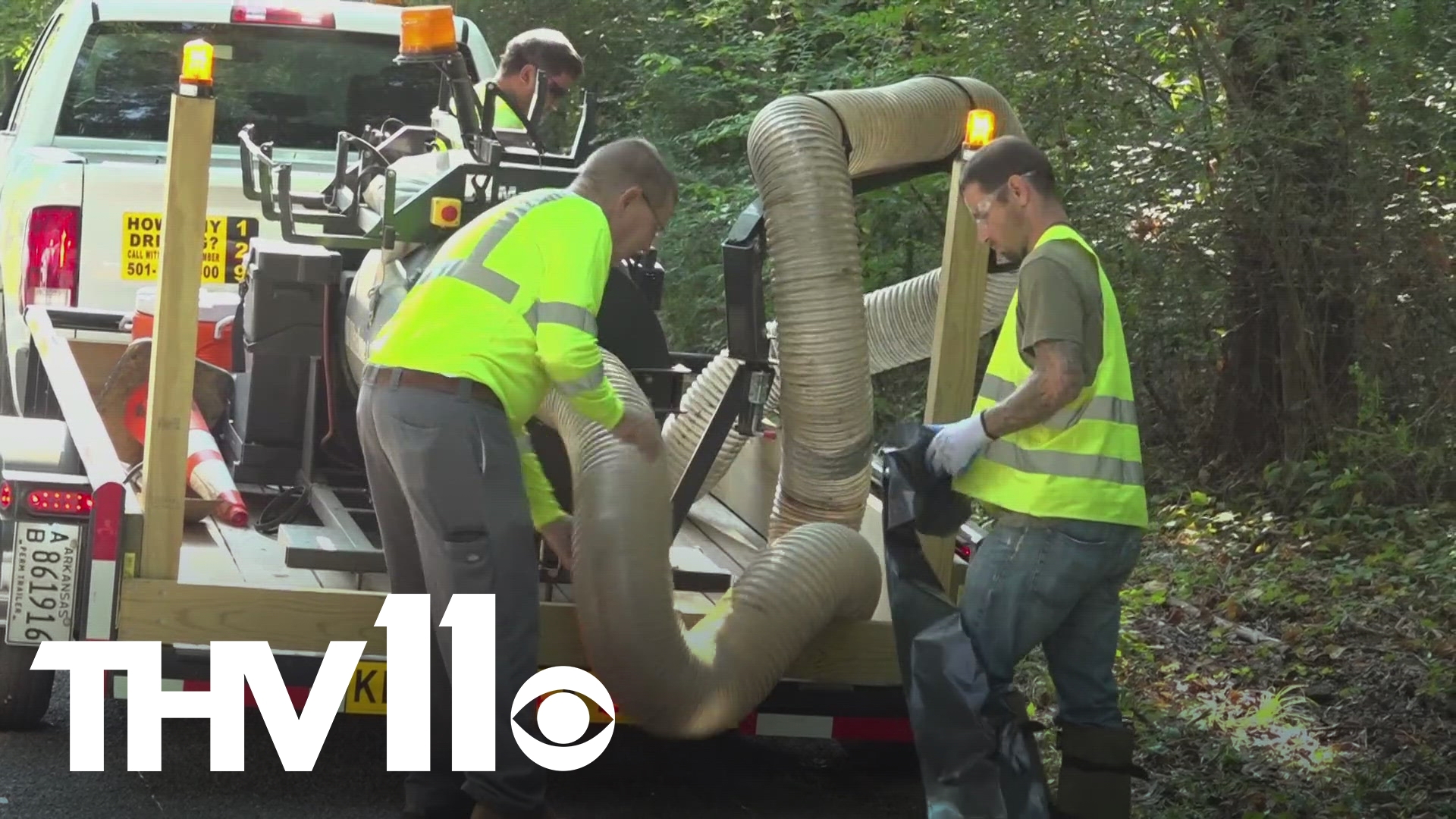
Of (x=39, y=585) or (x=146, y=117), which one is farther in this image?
(x=146, y=117)

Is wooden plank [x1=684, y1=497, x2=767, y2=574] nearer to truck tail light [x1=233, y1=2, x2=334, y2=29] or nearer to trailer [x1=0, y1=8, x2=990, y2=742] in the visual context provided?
trailer [x1=0, y1=8, x2=990, y2=742]

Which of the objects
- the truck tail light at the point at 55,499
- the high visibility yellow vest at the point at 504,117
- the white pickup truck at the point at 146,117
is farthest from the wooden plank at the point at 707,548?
the white pickup truck at the point at 146,117

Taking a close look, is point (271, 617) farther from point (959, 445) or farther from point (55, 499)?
point (959, 445)

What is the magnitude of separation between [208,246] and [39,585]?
114 inches

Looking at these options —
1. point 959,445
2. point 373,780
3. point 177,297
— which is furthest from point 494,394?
point 373,780

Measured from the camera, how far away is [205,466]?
6.18 meters

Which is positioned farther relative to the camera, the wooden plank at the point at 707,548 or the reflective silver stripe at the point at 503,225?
the wooden plank at the point at 707,548

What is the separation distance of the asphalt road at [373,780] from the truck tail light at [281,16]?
3.23 meters

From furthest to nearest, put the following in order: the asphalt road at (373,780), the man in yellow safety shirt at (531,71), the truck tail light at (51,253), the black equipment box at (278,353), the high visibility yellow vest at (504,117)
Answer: the truck tail light at (51,253), the man in yellow safety shirt at (531,71), the high visibility yellow vest at (504,117), the black equipment box at (278,353), the asphalt road at (373,780)

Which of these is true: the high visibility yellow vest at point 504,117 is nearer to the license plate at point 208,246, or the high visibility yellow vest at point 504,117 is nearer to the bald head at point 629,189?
the license plate at point 208,246

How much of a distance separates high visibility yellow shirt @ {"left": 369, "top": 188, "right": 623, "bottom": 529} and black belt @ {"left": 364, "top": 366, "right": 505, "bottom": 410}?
17 mm

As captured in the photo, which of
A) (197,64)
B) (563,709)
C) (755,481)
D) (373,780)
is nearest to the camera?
(197,64)

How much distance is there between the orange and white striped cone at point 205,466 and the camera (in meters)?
6.02

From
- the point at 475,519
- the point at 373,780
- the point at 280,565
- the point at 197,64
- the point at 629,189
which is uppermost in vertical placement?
the point at 197,64
